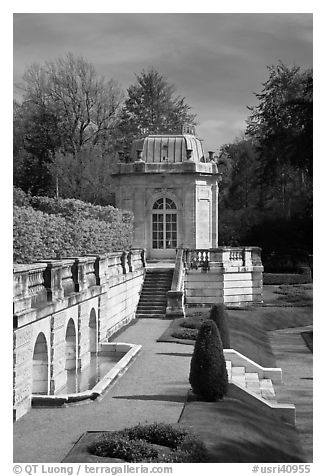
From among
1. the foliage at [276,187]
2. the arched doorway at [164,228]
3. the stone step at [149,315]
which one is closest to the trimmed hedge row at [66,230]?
the arched doorway at [164,228]

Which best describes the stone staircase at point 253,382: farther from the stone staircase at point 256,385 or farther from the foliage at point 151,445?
the foliage at point 151,445

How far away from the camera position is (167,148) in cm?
3538

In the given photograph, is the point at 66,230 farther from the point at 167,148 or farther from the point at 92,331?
the point at 167,148

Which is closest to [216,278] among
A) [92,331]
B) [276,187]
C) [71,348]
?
[92,331]

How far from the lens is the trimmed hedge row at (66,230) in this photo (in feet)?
65.9

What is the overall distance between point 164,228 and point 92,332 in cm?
1528

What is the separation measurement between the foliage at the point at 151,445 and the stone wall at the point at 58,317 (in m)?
2.14

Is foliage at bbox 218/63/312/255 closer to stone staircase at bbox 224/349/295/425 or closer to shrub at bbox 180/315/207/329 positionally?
shrub at bbox 180/315/207/329

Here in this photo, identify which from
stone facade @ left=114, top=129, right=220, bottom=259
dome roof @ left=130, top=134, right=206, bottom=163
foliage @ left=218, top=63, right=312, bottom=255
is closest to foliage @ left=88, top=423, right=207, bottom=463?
stone facade @ left=114, top=129, right=220, bottom=259

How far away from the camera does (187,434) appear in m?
10.6

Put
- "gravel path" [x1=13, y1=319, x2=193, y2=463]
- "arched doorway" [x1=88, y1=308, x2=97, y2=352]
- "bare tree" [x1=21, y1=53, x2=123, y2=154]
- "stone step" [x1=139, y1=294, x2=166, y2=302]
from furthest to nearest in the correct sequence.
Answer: "stone step" [x1=139, y1=294, x2=166, y2=302] < "bare tree" [x1=21, y1=53, x2=123, y2=154] < "arched doorway" [x1=88, y1=308, x2=97, y2=352] < "gravel path" [x1=13, y1=319, x2=193, y2=463]

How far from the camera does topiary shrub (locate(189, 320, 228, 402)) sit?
1381cm

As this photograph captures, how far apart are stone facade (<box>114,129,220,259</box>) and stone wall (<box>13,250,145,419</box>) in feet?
34.7

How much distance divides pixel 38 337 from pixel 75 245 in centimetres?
1153
